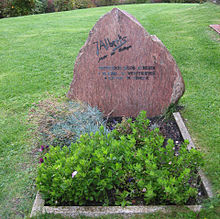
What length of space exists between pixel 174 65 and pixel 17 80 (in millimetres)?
3944

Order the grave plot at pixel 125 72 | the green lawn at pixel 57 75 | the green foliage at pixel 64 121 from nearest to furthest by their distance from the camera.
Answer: the green lawn at pixel 57 75
the green foliage at pixel 64 121
the grave plot at pixel 125 72

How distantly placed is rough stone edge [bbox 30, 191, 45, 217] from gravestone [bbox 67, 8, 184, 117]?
74.3 inches

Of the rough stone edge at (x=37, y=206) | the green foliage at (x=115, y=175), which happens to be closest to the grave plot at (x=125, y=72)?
the green foliage at (x=115, y=175)

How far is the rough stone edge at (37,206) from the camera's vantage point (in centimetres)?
275

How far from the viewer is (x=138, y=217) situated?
2.64m

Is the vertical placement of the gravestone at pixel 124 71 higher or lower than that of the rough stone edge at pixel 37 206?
higher

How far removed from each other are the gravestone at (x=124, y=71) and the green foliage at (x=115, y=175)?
128 centimetres

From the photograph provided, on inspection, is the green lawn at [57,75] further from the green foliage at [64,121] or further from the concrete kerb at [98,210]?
the green foliage at [64,121]

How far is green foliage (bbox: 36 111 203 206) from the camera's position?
260 centimetres

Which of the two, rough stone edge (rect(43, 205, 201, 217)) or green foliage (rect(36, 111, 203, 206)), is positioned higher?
green foliage (rect(36, 111, 203, 206))

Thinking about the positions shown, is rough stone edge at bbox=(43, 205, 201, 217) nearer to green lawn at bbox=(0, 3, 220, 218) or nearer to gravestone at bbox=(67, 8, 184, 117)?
green lawn at bbox=(0, 3, 220, 218)

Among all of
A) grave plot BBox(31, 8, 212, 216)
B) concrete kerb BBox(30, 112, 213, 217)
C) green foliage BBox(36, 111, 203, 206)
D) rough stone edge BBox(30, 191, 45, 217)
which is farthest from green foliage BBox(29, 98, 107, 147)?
concrete kerb BBox(30, 112, 213, 217)

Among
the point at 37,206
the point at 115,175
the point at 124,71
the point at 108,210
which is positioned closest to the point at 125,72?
the point at 124,71
